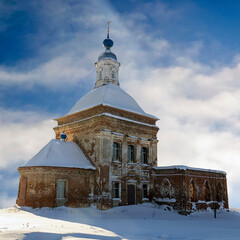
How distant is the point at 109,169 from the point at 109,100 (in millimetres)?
5207

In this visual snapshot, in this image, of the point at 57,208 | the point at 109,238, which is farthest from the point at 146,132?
the point at 109,238

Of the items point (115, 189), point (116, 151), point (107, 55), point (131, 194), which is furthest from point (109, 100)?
point (131, 194)

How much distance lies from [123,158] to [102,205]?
12.5 feet

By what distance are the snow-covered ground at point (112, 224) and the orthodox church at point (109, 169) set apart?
1.07m

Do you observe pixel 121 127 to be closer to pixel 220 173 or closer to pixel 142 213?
pixel 142 213

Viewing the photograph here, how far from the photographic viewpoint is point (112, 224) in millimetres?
12008

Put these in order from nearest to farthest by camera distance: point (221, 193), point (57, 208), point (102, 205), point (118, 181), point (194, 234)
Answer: point (194, 234) → point (57, 208) → point (102, 205) → point (118, 181) → point (221, 193)

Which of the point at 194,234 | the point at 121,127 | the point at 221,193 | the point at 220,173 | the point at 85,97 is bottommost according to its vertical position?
the point at 194,234

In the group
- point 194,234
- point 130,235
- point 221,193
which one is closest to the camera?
point 130,235

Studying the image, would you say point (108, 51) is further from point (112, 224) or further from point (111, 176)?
point (112, 224)

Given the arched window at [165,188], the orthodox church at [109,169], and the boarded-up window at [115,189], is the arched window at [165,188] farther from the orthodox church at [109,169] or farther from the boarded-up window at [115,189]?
the boarded-up window at [115,189]

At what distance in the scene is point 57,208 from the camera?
17.0 metres

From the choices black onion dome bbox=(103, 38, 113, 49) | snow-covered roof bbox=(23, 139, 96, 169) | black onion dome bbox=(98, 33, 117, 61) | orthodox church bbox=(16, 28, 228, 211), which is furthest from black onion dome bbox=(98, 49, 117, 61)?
snow-covered roof bbox=(23, 139, 96, 169)

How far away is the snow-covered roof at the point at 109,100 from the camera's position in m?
21.2
